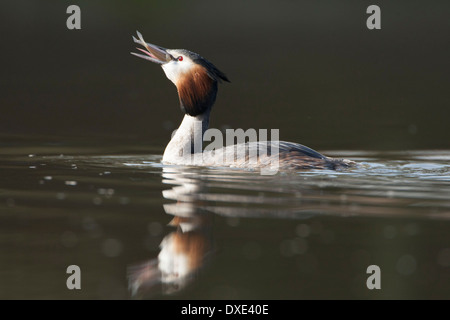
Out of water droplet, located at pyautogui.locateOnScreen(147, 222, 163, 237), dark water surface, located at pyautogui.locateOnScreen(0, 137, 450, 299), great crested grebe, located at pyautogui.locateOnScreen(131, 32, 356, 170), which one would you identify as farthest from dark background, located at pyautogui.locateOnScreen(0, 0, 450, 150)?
water droplet, located at pyautogui.locateOnScreen(147, 222, 163, 237)

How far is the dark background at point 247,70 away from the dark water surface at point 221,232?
4.14m

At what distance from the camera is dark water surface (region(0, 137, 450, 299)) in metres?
5.98

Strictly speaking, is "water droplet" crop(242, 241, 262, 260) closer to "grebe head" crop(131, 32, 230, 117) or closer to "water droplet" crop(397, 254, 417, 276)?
"water droplet" crop(397, 254, 417, 276)

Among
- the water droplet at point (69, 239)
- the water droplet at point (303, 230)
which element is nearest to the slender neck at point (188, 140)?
the water droplet at point (303, 230)

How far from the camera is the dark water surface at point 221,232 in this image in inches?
235

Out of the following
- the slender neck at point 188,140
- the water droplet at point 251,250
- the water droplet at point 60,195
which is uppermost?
the slender neck at point 188,140

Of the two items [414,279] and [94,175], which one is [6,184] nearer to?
[94,175]

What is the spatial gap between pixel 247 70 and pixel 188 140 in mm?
15050

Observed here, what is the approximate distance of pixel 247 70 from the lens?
86.6ft

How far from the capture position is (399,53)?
29953mm

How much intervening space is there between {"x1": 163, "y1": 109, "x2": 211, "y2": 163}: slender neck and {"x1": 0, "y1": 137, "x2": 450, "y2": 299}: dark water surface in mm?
471

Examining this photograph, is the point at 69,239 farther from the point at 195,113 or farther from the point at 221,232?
the point at 195,113

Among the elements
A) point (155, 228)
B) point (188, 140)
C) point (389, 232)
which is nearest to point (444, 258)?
point (389, 232)

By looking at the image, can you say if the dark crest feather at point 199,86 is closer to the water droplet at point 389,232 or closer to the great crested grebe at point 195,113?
the great crested grebe at point 195,113
